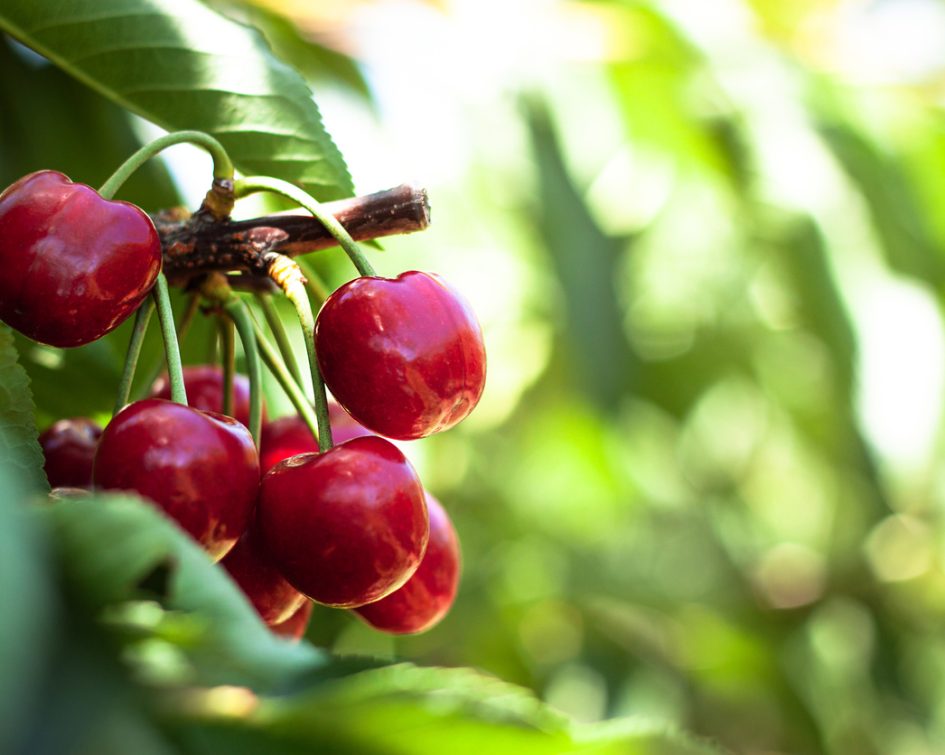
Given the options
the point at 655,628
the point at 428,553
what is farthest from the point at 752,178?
the point at 428,553

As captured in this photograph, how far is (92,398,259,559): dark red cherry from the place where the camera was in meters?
0.67

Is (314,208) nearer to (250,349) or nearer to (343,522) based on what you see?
(250,349)

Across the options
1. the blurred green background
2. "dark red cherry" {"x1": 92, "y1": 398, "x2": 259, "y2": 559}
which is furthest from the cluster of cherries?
the blurred green background

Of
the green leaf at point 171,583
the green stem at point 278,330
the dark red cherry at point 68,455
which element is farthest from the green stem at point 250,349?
the green leaf at point 171,583

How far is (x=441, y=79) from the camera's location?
6.82 feet

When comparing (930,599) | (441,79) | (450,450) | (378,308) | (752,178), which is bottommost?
(930,599)

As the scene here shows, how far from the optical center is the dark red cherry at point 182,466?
67 cm

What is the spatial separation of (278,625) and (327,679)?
314mm

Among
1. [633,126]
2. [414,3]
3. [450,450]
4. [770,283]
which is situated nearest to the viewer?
[414,3]

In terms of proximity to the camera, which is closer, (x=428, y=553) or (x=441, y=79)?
(x=428, y=553)

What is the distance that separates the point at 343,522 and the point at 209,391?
0.92ft

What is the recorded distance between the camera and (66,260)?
692 millimetres

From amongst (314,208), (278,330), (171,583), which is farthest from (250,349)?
(171,583)

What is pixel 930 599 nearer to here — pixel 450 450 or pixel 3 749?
pixel 450 450
